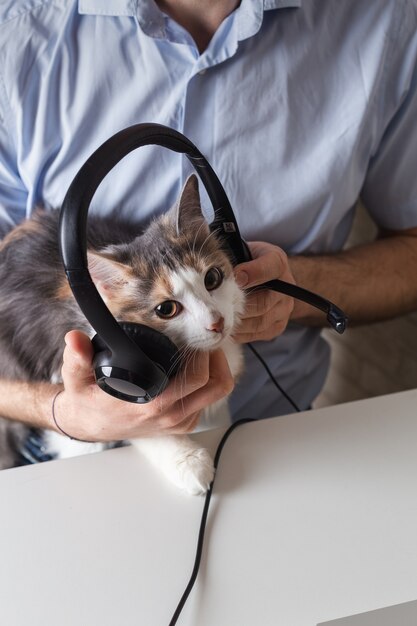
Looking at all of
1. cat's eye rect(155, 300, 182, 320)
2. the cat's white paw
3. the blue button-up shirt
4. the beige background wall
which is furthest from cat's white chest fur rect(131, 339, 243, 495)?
the beige background wall

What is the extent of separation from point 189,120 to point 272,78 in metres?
0.14

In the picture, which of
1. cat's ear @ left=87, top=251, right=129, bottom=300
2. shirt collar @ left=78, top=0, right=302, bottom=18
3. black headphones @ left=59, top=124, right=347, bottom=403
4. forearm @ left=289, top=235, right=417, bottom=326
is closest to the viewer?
black headphones @ left=59, top=124, right=347, bottom=403

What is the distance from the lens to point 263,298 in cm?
74

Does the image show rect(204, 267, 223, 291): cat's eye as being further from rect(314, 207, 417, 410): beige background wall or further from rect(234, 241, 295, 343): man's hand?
rect(314, 207, 417, 410): beige background wall

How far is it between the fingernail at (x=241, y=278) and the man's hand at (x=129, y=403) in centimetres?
8

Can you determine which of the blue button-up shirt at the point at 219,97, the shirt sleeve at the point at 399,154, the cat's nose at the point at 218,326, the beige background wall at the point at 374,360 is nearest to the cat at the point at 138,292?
the cat's nose at the point at 218,326

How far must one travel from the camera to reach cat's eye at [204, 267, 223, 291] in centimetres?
65

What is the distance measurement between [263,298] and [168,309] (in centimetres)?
17

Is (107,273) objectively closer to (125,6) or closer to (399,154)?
(125,6)

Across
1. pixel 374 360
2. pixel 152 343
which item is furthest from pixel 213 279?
pixel 374 360

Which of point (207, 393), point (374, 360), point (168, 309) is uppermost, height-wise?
point (168, 309)

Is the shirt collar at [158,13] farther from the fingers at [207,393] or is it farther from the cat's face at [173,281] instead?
the fingers at [207,393]

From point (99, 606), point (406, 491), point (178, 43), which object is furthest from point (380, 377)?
point (99, 606)

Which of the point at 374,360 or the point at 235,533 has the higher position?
the point at 235,533
